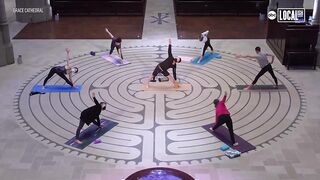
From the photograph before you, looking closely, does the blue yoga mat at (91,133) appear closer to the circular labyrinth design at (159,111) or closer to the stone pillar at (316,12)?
the circular labyrinth design at (159,111)

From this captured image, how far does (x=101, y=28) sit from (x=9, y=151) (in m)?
11.2

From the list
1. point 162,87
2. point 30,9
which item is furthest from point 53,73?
point 30,9

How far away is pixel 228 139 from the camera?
410 inches

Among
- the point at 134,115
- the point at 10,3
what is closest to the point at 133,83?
the point at 134,115

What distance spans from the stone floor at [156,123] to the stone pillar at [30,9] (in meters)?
5.26

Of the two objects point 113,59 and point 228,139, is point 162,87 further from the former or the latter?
point 228,139

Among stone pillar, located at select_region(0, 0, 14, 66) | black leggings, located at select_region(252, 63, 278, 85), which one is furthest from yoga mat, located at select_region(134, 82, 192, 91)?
stone pillar, located at select_region(0, 0, 14, 66)

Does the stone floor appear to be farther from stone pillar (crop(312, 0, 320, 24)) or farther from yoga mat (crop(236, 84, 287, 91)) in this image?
stone pillar (crop(312, 0, 320, 24))

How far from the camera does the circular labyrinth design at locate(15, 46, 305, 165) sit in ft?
33.2

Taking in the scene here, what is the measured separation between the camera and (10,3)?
25609 mm

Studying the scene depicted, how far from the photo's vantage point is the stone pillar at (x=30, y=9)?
2106cm

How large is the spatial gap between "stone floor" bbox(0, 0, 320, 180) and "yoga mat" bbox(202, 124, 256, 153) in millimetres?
158

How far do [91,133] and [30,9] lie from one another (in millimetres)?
12267

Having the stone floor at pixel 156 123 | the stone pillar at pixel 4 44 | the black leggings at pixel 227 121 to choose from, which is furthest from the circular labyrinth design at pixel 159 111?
the stone pillar at pixel 4 44
